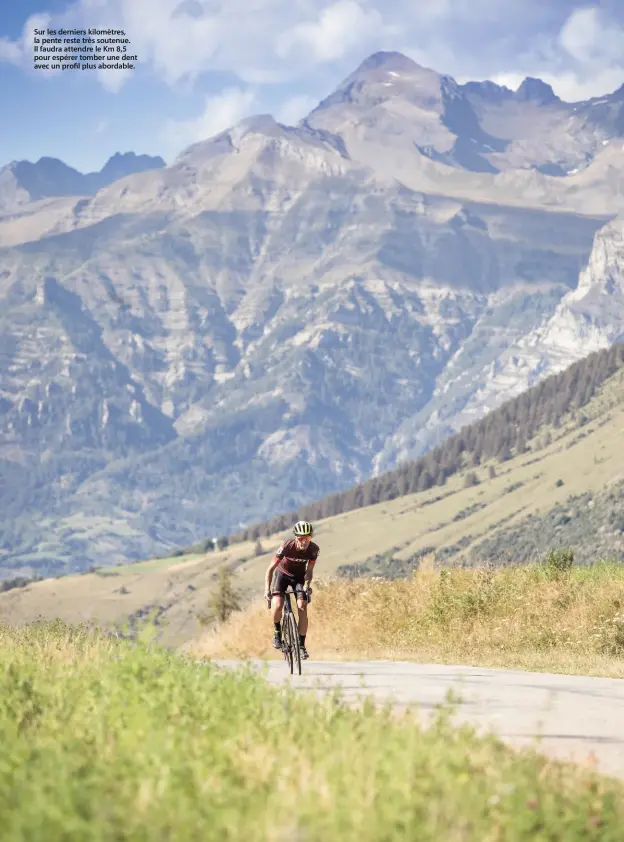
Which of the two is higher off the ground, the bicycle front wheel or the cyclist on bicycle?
the cyclist on bicycle

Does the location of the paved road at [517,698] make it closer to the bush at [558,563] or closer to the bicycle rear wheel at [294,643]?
the bicycle rear wheel at [294,643]

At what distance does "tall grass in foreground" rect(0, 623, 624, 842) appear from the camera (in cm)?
713

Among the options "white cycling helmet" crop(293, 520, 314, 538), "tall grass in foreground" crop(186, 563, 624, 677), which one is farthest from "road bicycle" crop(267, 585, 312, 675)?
"tall grass in foreground" crop(186, 563, 624, 677)

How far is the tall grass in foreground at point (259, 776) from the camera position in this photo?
281 inches

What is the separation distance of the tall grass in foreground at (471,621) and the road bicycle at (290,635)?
4.08 m

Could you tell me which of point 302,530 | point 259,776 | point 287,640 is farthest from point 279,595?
point 259,776

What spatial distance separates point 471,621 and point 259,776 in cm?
1994

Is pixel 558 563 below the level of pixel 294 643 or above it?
above

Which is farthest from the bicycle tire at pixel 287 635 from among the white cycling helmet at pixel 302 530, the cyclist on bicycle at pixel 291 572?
the white cycling helmet at pixel 302 530

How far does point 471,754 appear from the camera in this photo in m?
9.09

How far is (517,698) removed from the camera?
1538cm

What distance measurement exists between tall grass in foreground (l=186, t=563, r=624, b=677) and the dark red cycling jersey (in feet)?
14.1

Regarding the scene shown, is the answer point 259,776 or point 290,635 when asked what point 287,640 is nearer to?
point 290,635

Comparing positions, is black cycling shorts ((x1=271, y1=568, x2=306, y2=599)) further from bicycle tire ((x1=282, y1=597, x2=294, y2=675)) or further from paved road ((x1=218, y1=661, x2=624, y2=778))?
paved road ((x1=218, y1=661, x2=624, y2=778))
